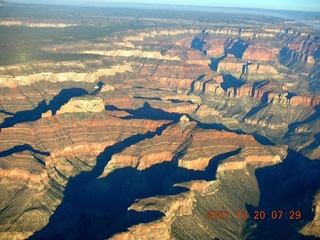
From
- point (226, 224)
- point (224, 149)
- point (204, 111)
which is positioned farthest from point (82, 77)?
point (226, 224)

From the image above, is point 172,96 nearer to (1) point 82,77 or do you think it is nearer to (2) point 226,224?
(1) point 82,77

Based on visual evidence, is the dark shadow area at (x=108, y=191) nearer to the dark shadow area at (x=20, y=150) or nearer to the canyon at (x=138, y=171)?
the canyon at (x=138, y=171)

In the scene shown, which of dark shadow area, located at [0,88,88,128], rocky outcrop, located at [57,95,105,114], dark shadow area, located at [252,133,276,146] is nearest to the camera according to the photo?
rocky outcrop, located at [57,95,105,114]

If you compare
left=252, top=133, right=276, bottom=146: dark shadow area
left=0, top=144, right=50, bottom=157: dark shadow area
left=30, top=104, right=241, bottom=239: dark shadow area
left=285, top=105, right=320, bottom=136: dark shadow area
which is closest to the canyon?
left=30, top=104, right=241, bottom=239: dark shadow area

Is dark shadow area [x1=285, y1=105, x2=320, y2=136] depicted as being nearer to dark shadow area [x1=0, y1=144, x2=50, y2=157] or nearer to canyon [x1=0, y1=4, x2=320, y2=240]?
canyon [x1=0, y1=4, x2=320, y2=240]

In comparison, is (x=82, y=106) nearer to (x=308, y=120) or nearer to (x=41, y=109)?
(x=41, y=109)
